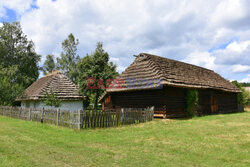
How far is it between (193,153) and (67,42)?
127 ft

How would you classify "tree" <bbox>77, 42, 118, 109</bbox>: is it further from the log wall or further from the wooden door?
the wooden door

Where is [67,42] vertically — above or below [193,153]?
above

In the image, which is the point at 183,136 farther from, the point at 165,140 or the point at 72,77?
the point at 72,77

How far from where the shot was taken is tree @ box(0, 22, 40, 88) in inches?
1287

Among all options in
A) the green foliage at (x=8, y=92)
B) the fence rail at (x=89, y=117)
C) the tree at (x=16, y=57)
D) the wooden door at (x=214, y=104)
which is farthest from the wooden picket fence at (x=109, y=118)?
the tree at (x=16, y=57)

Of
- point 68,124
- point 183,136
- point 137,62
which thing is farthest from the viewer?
point 137,62

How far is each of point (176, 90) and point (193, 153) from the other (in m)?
10.9

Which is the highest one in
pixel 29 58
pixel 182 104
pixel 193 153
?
pixel 29 58

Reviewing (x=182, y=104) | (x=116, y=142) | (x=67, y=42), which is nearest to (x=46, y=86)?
(x=182, y=104)

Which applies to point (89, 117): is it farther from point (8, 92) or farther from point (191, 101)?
point (8, 92)

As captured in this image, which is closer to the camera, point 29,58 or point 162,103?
point 162,103

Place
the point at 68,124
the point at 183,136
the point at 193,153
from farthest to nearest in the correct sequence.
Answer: the point at 68,124 → the point at 183,136 → the point at 193,153

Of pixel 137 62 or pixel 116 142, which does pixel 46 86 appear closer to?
pixel 137 62

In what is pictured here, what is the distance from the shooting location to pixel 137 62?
19750mm
